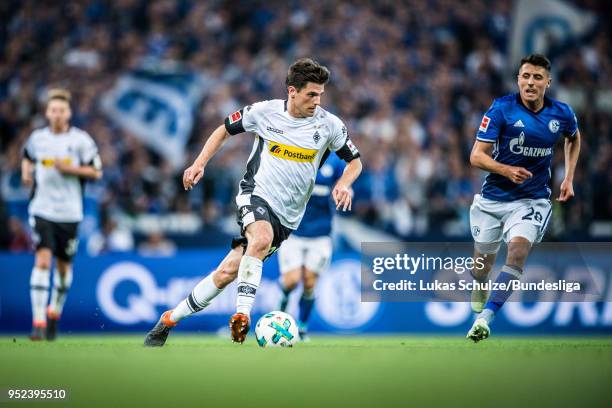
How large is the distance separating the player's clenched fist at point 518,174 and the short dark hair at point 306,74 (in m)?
1.91

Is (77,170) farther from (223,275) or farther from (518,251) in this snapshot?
(518,251)

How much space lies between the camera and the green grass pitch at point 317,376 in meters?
5.79

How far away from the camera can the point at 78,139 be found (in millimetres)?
12070

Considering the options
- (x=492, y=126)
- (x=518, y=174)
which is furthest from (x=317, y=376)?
(x=492, y=126)

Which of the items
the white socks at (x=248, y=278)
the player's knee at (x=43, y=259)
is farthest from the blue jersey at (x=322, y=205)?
the white socks at (x=248, y=278)

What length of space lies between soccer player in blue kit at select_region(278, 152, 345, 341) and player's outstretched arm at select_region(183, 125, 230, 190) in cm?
359

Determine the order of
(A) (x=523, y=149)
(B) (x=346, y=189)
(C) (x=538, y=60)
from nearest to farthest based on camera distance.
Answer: (B) (x=346, y=189), (C) (x=538, y=60), (A) (x=523, y=149)

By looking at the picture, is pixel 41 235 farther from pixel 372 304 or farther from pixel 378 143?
pixel 378 143

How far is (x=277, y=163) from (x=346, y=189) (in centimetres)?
79

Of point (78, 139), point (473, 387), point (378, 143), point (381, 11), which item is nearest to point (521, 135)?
point (473, 387)

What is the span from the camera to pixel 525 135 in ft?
30.2

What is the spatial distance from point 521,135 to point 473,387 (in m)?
3.66

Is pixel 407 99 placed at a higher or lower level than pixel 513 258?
higher

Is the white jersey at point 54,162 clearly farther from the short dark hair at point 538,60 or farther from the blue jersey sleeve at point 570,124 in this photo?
the blue jersey sleeve at point 570,124
